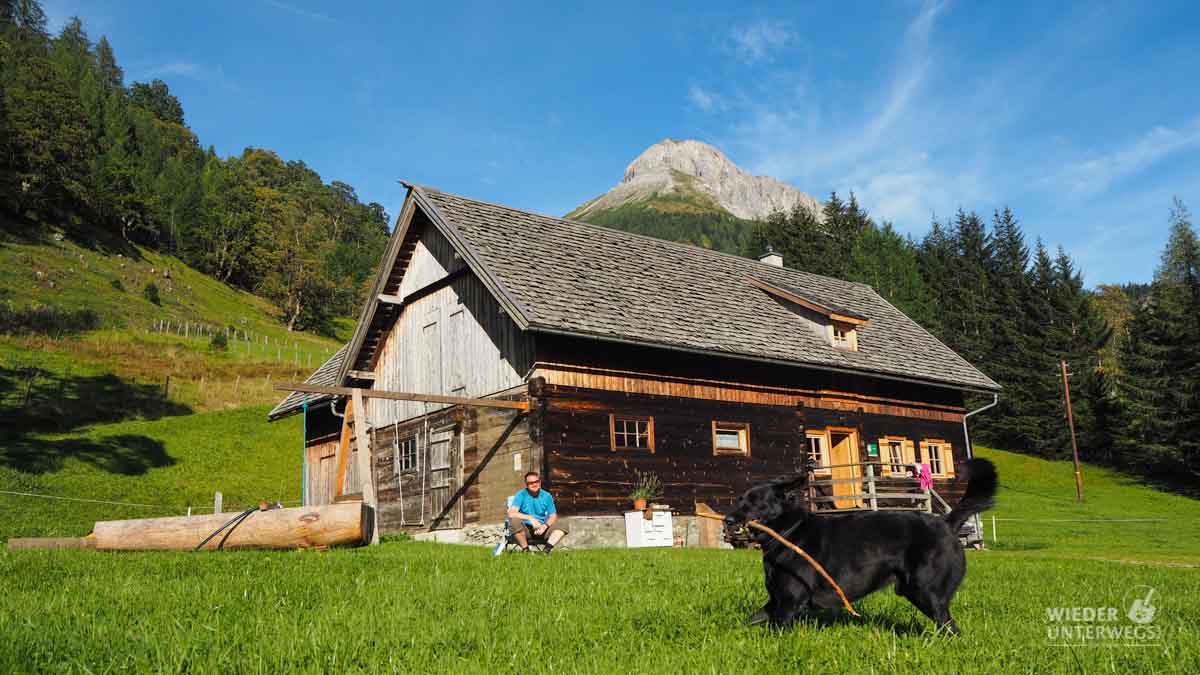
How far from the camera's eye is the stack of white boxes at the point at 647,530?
706 inches

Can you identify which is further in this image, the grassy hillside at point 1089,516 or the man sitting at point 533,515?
the grassy hillside at point 1089,516

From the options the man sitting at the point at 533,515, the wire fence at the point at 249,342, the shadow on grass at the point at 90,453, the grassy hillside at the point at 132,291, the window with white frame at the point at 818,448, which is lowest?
the man sitting at the point at 533,515

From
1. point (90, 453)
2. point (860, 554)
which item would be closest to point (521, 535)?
point (860, 554)

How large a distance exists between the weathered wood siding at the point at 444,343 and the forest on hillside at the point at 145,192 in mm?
62581

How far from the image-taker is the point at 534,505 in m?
14.1

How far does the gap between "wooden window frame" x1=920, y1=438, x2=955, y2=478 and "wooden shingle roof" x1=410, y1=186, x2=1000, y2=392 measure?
1.94 meters

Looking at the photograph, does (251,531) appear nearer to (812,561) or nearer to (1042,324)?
(812,561)

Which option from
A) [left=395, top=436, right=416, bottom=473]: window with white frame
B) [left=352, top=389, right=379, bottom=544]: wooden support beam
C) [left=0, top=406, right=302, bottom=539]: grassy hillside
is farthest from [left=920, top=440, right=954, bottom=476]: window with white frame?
[left=0, top=406, right=302, bottom=539]: grassy hillside

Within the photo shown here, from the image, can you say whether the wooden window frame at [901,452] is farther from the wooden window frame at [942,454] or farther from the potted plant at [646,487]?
the potted plant at [646,487]

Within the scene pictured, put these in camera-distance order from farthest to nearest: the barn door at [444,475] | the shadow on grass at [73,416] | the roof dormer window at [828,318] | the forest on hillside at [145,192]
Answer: the forest on hillside at [145,192]
the shadow on grass at [73,416]
the roof dormer window at [828,318]
the barn door at [444,475]

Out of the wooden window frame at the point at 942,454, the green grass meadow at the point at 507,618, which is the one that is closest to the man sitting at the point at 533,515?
the green grass meadow at the point at 507,618

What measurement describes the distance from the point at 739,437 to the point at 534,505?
8528 mm

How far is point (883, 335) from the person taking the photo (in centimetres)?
2762

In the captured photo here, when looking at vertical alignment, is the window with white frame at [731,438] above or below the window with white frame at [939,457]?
above
